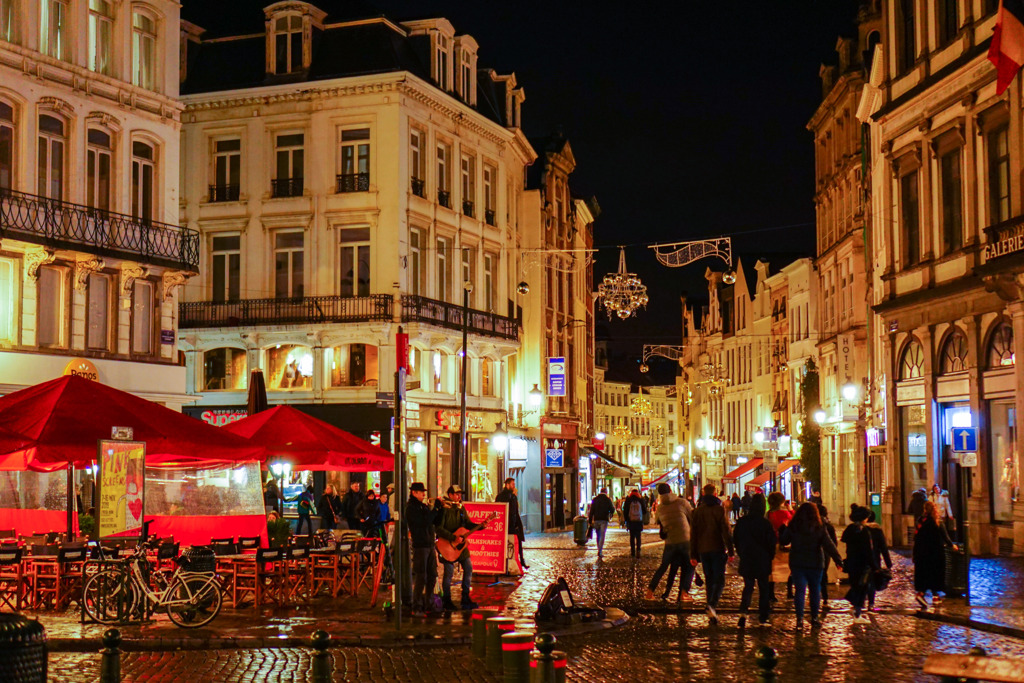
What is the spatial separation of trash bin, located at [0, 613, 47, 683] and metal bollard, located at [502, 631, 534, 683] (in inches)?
126

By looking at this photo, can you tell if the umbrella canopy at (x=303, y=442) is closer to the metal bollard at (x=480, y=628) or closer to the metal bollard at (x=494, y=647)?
the metal bollard at (x=480, y=628)

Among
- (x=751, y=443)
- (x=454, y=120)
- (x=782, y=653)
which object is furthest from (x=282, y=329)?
(x=751, y=443)

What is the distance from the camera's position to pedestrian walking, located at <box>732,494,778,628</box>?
1777 cm

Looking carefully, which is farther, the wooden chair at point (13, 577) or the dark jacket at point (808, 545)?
the wooden chair at point (13, 577)

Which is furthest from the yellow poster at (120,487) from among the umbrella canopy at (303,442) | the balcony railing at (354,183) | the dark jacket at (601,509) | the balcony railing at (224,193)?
the balcony railing at (224,193)

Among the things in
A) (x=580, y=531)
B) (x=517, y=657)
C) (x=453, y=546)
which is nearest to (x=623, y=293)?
(x=580, y=531)

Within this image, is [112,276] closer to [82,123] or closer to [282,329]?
[82,123]

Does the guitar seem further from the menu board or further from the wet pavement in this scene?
the menu board

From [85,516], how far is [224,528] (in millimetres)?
2655

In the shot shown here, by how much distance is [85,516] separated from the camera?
79.1 ft

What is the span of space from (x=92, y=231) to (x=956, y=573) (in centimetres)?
2149

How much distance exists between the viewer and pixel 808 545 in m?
17.3

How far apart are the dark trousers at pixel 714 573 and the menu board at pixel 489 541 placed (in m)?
6.30

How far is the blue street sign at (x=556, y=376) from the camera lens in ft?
173
